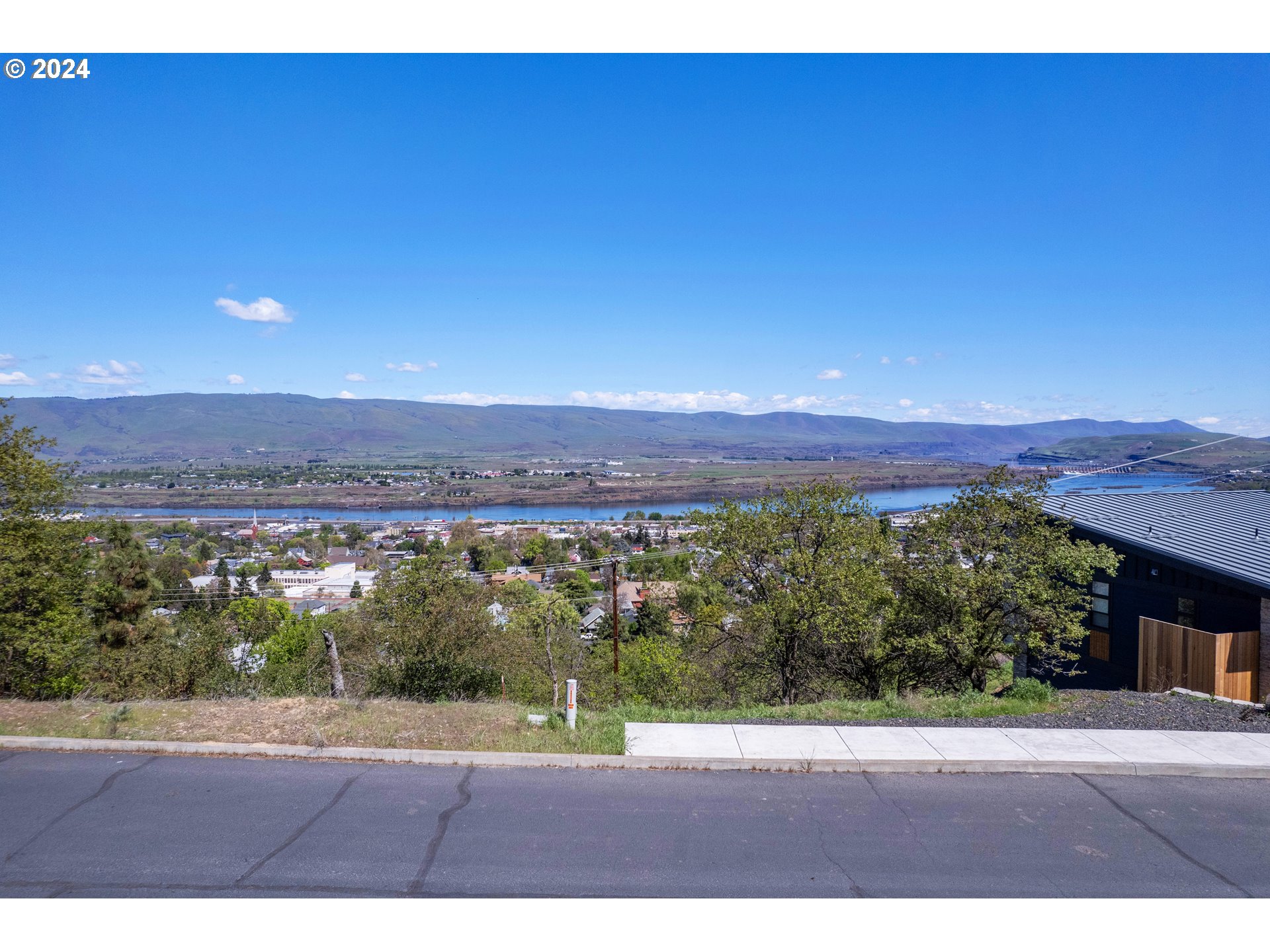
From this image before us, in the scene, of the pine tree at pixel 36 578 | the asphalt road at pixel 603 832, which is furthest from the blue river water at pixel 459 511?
the asphalt road at pixel 603 832

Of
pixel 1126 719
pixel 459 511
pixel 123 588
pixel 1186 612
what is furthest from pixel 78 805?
pixel 459 511

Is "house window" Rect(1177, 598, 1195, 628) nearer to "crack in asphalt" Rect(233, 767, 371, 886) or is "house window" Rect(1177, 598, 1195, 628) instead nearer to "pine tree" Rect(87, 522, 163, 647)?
"crack in asphalt" Rect(233, 767, 371, 886)

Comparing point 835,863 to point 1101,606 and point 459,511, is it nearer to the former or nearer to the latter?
point 1101,606

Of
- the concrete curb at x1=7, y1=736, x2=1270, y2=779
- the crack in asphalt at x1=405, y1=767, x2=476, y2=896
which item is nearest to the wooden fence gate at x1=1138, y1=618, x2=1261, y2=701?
the concrete curb at x1=7, y1=736, x2=1270, y2=779

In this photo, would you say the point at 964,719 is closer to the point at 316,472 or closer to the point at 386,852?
the point at 386,852

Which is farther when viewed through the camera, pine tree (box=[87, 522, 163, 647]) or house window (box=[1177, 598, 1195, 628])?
pine tree (box=[87, 522, 163, 647])

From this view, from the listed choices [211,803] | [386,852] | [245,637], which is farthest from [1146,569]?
[245,637]
